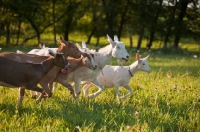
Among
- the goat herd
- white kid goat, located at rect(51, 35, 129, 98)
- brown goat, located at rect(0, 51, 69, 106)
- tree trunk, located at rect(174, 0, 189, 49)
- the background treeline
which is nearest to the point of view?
brown goat, located at rect(0, 51, 69, 106)

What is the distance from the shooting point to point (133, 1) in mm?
42375

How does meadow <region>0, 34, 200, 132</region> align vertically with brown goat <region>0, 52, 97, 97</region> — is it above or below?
below

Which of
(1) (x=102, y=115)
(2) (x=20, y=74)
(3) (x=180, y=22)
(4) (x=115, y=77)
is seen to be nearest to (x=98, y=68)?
(4) (x=115, y=77)

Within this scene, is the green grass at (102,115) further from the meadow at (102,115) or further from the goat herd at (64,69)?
the goat herd at (64,69)

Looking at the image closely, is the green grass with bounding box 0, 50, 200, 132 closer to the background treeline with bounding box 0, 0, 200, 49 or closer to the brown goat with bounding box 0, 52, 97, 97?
the brown goat with bounding box 0, 52, 97, 97

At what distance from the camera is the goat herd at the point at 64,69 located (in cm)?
780

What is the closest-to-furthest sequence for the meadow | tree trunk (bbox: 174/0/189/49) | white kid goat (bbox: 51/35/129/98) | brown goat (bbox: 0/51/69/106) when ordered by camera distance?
the meadow, brown goat (bbox: 0/51/69/106), white kid goat (bbox: 51/35/129/98), tree trunk (bbox: 174/0/189/49)

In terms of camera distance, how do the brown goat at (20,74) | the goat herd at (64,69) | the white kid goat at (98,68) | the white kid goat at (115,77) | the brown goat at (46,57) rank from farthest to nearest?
the white kid goat at (115,77) → the white kid goat at (98,68) → the brown goat at (46,57) → the goat herd at (64,69) → the brown goat at (20,74)

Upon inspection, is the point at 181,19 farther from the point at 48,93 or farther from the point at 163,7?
the point at 48,93

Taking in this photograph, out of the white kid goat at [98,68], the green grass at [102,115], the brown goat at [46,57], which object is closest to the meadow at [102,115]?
the green grass at [102,115]

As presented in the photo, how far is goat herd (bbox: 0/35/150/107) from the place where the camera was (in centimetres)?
780

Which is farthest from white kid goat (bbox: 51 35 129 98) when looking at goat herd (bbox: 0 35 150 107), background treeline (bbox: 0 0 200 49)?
background treeline (bbox: 0 0 200 49)

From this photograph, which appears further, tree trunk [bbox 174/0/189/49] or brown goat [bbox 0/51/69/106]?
tree trunk [bbox 174/0/189/49]

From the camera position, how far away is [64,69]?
341 inches
